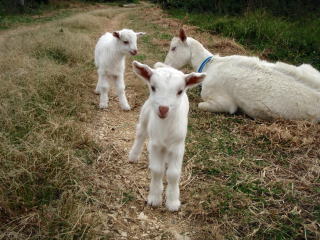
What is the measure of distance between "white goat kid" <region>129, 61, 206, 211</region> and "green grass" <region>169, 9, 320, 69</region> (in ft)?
19.7

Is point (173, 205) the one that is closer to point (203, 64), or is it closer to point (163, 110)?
point (163, 110)

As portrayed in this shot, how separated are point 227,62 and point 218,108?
2.97ft

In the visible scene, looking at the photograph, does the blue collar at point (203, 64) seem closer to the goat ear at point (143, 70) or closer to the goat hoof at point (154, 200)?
the goat ear at point (143, 70)

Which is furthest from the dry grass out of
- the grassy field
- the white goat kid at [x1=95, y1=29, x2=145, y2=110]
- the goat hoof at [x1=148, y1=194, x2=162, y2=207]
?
the goat hoof at [x1=148, y1=194, x2=162, y2=207]

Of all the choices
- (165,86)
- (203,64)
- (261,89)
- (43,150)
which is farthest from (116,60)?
(165,86)

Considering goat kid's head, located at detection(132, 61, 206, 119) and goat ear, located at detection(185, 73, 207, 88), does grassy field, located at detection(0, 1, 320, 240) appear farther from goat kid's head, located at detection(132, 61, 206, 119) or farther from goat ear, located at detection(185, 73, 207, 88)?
goat ear, located at detection(185, 73, 207, 88)

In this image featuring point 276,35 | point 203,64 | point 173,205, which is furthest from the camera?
point 276,35

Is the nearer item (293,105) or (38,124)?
(38,124)

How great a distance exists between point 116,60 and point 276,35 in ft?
20.1

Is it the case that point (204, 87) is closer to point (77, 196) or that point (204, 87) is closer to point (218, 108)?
point (218, 108)

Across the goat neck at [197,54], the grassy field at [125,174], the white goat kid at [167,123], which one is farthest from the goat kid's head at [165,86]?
the goat neck at [197,54]

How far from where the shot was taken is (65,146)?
356 cm

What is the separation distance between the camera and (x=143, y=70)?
2758mm

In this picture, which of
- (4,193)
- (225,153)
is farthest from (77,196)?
(225,153)
